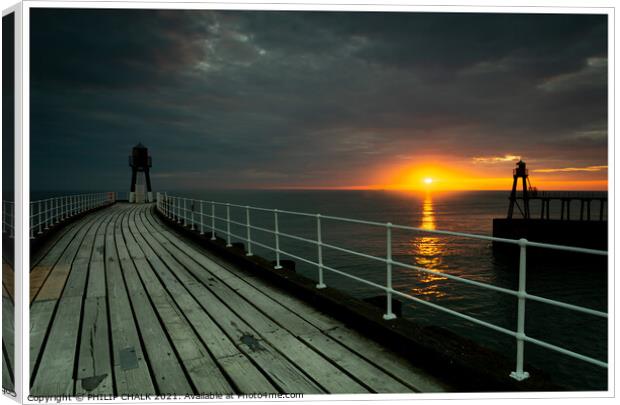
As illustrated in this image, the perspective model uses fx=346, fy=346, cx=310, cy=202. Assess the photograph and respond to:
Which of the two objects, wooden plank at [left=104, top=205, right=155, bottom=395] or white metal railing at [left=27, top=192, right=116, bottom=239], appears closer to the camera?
wooden plank at [left=104, top=205, right=155, bottom=395]

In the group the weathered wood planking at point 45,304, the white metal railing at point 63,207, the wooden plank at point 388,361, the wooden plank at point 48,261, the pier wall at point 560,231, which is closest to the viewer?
the wooden plank at point 388,361

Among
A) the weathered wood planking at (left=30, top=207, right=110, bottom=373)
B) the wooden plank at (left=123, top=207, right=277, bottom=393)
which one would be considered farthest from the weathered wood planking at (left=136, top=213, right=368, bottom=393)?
the weathered wood planking at (left=30, top=207, right=110, bottom=373)

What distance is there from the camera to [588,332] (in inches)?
465

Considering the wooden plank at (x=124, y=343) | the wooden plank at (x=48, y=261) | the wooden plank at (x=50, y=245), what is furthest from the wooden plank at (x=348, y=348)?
the wooden plank at (x=50, y=245)

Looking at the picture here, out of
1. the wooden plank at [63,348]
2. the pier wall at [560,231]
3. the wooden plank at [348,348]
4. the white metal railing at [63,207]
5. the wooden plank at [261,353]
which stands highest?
the white metal railing at [63,207]

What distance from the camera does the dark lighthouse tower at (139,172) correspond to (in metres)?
27.8

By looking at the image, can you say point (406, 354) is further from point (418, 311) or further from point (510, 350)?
point (418, 311)

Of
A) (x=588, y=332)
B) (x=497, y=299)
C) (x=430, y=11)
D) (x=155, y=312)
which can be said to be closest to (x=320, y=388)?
(x=155, y=312)

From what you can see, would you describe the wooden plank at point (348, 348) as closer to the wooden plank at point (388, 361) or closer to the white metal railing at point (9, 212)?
the wooden plank at point (388, 361)

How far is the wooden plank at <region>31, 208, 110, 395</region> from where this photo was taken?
2396 mm

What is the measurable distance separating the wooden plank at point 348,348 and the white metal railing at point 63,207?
24.1 ft

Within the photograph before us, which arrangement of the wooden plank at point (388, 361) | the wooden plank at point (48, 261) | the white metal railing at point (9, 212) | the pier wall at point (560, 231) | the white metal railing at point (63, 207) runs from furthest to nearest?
the pier wall at point (560, 231) < the white metal railing at point (63, 207) < the wooden plank at point (48, 261) < the white metal railing at point (9, 212) < the wooden plank at point (388, 361)

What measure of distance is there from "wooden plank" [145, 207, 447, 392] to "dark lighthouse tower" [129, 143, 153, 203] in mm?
26826

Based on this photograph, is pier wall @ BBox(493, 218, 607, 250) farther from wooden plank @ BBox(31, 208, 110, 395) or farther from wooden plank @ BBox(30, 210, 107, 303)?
wooden plank @ BBox(31, 208, 110, 395)
